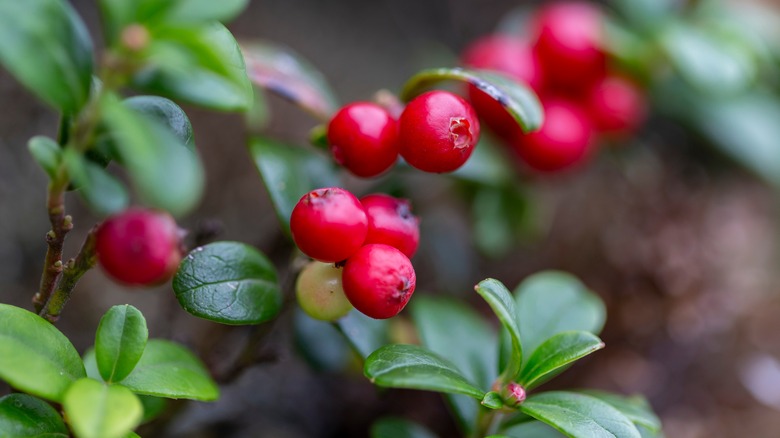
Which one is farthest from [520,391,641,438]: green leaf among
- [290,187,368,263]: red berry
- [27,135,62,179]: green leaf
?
[27,135,62,179]: green leaf

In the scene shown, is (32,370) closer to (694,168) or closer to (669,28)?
(669,28)

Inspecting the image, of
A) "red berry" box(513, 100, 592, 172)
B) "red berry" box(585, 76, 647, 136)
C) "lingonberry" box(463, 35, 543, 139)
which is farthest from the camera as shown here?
"red berry" box(585, 76, 647, 136)

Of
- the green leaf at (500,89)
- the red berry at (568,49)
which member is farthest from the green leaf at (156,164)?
the red berry at (568,49)

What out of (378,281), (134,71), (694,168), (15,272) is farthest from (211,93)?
(694,168)

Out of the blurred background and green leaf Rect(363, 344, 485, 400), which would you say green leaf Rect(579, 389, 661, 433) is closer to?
green leaf Rect(363, 344, 485, 400)

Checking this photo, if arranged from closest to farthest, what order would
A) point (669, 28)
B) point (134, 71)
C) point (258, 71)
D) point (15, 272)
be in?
point (134, 71) → point (258, 71) → point (15, 272) → point (669, 28)

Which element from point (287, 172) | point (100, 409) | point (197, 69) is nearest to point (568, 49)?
point (287, 172)
